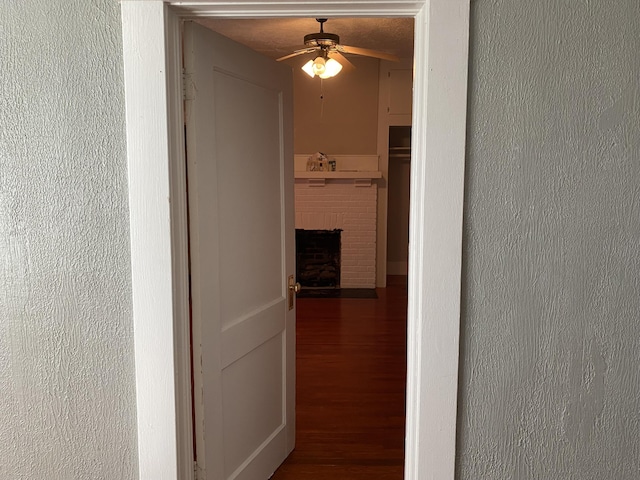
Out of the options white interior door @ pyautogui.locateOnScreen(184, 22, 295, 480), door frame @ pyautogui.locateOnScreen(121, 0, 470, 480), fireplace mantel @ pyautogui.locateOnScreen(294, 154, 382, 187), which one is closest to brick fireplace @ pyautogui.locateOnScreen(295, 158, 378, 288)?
fireplace mantel @ pyautogui.locateOnScreen(294, 154, 382, 187)

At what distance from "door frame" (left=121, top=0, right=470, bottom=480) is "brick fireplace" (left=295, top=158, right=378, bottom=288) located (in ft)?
18.0

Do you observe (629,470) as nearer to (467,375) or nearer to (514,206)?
(467,375)

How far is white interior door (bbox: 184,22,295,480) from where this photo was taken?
205 cm

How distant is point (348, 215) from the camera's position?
7367 millimetres

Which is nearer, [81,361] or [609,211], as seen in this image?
[609,211]

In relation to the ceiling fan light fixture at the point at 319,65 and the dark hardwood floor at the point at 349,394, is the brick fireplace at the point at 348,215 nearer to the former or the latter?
the dark hardwood floor at the point at 349,394

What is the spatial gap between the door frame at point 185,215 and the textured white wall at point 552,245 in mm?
70

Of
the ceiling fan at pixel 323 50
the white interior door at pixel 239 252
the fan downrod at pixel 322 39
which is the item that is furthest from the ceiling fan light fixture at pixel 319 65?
the white interior door at pixel 239 252

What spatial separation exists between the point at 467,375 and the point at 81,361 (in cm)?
130

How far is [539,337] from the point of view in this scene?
178 centimetres

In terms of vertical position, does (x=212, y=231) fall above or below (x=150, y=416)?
above

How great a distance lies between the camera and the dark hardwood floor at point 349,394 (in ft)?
9.84

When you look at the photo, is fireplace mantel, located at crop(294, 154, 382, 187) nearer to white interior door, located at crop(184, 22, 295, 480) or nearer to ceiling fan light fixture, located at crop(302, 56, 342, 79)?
ceiling fan light fixture, located at crop(302, 56, 342, 79)

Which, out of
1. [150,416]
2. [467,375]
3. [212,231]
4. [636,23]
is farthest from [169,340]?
[636,23]
